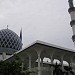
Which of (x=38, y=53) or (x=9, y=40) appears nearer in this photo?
(x=38, y=53)

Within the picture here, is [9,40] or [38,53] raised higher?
[9,40]

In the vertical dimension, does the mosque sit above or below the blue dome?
below

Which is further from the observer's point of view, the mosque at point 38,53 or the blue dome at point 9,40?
the blue dome at point 9,40

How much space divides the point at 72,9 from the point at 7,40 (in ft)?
57.6

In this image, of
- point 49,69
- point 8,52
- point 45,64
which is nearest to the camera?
point 49,69

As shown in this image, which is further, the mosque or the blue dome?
the blue dome

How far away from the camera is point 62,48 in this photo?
2556 cm

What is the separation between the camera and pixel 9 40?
147ft

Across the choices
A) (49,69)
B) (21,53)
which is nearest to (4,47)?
(21,53)

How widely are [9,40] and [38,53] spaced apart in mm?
20976

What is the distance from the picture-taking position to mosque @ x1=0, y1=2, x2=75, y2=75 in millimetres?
24995

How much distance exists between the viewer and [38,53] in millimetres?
25047

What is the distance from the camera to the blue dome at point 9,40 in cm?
4422

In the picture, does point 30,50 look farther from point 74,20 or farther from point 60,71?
point 74,20
